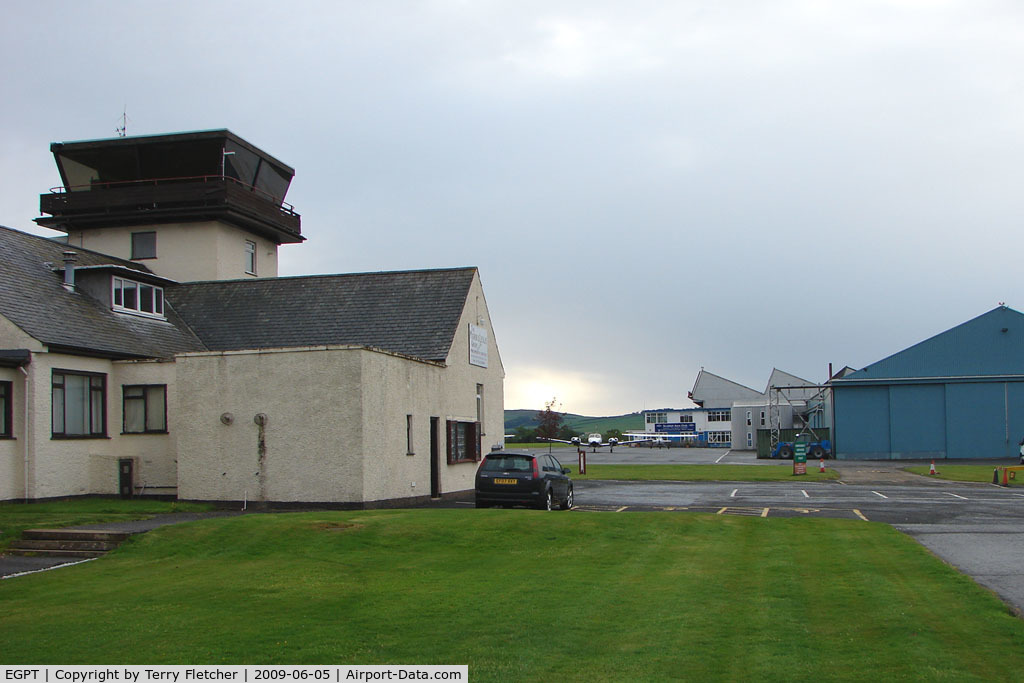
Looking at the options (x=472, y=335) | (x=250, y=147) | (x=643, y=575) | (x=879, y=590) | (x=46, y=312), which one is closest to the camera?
(x=879, y=590)

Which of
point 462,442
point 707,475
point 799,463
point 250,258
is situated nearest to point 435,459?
point 462,442

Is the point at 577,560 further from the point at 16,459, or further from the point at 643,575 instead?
the point at 16,459

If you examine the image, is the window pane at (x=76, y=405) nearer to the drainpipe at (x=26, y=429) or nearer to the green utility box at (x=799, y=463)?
the drainpipe at (x=26, y=429)

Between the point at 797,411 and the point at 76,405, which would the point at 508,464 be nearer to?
the point at 76,405

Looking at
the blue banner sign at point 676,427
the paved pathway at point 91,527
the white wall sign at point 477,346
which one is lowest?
the blue banner sign at point 676,427

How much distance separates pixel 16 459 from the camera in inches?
888

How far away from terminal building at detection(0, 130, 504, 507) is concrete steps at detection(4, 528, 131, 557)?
624 centimetres

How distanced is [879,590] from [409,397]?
15633 mm

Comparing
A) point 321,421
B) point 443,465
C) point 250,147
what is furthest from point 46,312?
point 250,147

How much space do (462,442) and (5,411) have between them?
13.1 metres

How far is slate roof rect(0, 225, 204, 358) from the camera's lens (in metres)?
23.9

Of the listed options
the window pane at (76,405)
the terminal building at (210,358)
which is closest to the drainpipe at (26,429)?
the terminal building at (210,358)

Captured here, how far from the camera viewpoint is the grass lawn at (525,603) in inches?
319

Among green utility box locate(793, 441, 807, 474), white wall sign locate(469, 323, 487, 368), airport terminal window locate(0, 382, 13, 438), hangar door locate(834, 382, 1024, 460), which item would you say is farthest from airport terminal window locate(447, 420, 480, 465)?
hangar door locate(834, 382, 1024, 460)
